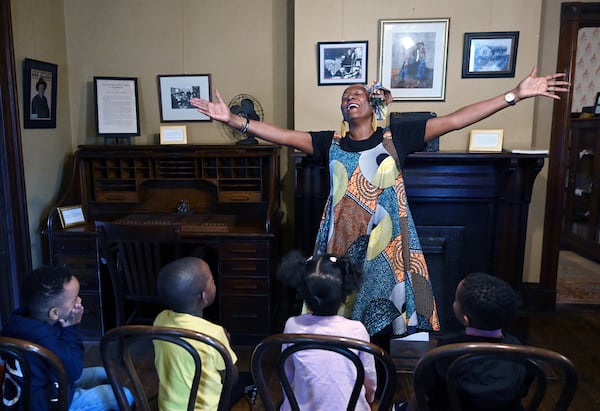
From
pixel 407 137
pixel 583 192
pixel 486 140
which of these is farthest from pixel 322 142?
pixel 583 192

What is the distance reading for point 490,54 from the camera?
293cm

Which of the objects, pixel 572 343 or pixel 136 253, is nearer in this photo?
pixel 136 253

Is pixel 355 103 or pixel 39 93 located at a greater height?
pixel 39 93

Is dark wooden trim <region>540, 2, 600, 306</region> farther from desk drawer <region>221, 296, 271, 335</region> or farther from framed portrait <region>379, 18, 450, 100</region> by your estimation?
desk drawer <region>221, 296, 271, 335</region>

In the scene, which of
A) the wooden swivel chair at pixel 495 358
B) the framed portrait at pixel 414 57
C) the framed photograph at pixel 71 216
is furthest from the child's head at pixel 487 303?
the framed photograph at pixel 71 216

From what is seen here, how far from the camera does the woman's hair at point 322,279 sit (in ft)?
4.64

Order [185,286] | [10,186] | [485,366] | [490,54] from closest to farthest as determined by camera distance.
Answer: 1. [485,366]
2. [185,286]
3. [10,186]
4. [490,54]

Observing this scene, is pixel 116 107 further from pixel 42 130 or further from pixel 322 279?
pixel 322 279

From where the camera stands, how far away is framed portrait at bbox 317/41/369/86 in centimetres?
301

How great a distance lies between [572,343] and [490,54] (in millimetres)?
1787

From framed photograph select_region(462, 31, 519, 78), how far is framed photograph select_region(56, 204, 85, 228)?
2541 mm

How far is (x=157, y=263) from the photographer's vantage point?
250 cm

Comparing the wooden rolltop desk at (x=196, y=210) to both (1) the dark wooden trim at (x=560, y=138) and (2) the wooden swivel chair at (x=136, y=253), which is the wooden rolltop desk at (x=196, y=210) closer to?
(2) the wooden swivel chair at (x=136, y=253)

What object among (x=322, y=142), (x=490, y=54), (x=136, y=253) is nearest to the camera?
(x=322, y=142)
